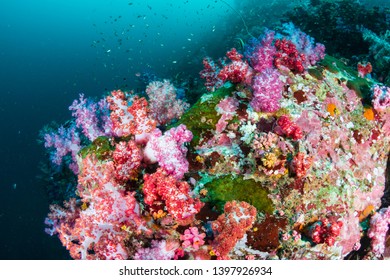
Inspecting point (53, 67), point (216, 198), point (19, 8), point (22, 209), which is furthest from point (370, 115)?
point (19, 8)

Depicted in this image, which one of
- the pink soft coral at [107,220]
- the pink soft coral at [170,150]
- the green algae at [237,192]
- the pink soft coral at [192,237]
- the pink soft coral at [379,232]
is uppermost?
the pink soft coral at [170,150]

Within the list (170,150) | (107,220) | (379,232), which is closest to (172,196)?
(170,150)

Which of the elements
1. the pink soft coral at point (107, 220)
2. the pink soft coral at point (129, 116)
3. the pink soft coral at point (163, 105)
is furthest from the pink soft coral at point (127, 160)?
the pink soft coral at point (163, 105)

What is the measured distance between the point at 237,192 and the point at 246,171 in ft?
1.28

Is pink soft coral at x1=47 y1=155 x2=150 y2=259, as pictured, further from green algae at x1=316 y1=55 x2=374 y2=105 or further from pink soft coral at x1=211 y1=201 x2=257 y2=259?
green algae at x1=316 y1=55 x2=374 y2=105

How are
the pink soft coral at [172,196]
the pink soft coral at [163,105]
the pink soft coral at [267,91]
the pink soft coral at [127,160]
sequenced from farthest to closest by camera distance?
the pink soft coral at [163,105] < the pink soft coral at [267,91] < the pink soft coral at [127,160] < the pink soft coral at [172,196]

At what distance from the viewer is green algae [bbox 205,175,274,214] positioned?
408cm

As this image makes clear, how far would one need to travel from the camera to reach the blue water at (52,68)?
13.5 m

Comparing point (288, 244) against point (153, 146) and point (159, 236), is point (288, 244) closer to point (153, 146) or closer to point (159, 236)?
point (159, 236)

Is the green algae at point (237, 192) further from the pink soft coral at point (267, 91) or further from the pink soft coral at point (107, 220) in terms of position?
the pink soft coral at point (267, 91)

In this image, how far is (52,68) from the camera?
1305 inches

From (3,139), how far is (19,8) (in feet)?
203

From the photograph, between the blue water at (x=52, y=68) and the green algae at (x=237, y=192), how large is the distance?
8732mm

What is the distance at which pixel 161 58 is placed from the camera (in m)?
29.8
